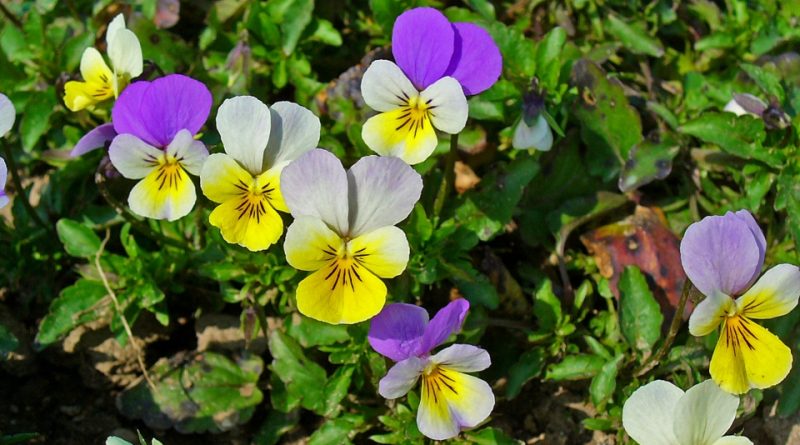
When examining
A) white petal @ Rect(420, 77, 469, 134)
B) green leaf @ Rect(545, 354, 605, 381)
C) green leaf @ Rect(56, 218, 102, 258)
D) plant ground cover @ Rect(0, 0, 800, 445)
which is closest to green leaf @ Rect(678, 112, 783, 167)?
plant ground cover @ Rect(0, 0, 800, 445)

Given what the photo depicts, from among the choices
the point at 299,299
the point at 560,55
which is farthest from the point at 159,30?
the point at 299,299

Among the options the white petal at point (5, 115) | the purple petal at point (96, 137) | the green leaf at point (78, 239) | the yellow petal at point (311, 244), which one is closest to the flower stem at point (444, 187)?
the yellow petal at point (311, 244)

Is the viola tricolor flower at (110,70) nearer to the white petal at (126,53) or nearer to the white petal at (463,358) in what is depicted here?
the white petal at (126,53)

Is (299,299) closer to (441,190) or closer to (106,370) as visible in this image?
(441,190)

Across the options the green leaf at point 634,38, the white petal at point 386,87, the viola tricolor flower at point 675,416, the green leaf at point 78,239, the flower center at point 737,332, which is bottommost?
the green leaf at point 78,239

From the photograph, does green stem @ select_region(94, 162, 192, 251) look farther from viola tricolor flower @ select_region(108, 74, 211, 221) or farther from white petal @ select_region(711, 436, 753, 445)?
white petal @ select_region(711, 436, 753, 445)

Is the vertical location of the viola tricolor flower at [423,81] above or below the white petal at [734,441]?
above

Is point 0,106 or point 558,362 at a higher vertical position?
point 0,106
